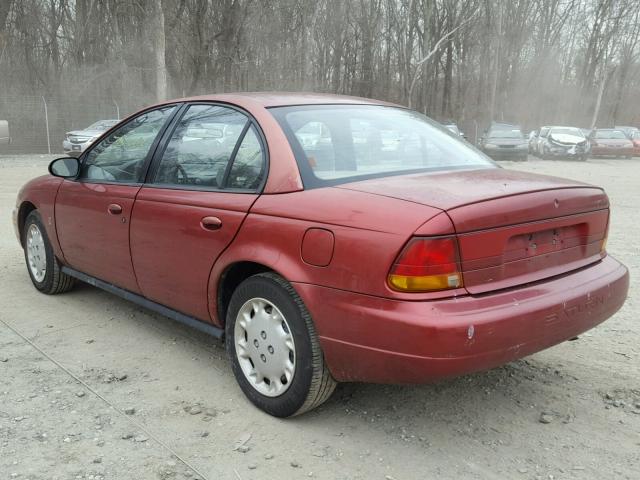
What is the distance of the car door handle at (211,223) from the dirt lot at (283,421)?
2.94 feet

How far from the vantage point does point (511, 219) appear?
2545 millimetres

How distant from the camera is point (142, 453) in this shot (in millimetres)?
2654

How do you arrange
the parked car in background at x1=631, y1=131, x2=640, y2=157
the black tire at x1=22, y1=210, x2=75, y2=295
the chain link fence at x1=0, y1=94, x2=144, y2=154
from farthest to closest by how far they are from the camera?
the parked car in background at x1=631, y1=131, x2=640, y2=157 → the chain link fence at x1=0, y1=94, x2=144, y2=154 → the black tire at x1=22, y1=210, x2=75, y2=295

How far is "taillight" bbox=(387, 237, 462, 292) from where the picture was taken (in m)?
2.38

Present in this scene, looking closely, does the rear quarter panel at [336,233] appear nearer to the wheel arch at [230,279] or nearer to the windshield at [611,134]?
the wheel arch at [230,279]

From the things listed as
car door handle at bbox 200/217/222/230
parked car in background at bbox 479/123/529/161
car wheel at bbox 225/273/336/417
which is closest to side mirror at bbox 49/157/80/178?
car door handle at bbox 200/217/222/230

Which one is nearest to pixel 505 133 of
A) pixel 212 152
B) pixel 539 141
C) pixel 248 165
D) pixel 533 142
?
pixel 539 141

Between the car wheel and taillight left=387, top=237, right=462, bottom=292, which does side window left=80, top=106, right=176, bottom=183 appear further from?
taillight left=387, top=237, right=462, bottom=292

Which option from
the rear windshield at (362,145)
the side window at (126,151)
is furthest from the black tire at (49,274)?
the rear windshield at (362,145)

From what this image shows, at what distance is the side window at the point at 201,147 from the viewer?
10.8ft

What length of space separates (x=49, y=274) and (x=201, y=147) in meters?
2.15

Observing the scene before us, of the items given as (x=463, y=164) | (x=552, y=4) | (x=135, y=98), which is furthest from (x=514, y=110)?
(x=463, y=164)

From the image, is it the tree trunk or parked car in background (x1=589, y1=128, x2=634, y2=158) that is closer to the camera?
the tree trunk

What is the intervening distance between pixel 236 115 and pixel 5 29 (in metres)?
27.7
